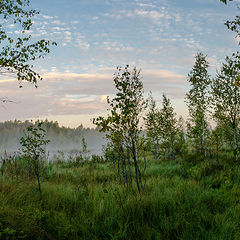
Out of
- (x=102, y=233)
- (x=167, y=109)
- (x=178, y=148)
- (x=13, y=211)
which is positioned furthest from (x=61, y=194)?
(x=178, y=148)

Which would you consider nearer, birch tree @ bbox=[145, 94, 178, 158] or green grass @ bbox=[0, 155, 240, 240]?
green grass @ bbox=[0, 155, 240, 240]

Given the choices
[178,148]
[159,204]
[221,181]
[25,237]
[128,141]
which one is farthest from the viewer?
[178,148]

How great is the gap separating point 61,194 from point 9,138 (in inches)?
7851

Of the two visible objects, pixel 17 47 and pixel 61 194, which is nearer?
pixel 61 194

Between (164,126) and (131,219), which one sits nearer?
(131,219)

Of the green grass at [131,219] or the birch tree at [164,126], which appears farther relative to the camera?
the birch tree at [164,126]

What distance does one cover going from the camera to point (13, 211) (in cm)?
482

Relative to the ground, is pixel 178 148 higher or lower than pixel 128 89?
lower

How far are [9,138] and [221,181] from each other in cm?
20081

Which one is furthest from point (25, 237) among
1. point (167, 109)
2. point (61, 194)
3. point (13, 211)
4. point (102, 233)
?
point (167, 109)

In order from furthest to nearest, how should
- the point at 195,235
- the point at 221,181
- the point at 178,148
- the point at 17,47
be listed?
the point at 178,148 < the point at 221,181 < the point at 17,47 < the point at 195,235

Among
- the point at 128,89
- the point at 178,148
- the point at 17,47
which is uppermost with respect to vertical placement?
the point at 17,47

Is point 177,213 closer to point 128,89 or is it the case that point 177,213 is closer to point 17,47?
point 128,89

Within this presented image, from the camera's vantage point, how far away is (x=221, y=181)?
27.5 feet
